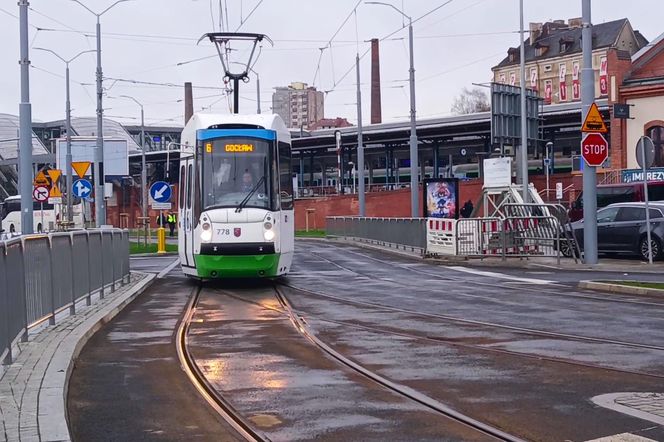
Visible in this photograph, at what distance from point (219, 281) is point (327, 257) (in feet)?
35.5

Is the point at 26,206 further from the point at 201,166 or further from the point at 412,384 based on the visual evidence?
the point at 412,384

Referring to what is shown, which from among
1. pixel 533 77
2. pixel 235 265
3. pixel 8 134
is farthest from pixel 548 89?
pixel 235 265

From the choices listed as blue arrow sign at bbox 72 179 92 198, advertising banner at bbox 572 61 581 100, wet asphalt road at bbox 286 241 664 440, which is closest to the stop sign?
wet asphalt road at bbox 286 241 664 440

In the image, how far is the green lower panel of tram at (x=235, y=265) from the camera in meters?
19.3

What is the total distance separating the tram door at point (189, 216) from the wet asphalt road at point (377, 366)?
6.26 ft

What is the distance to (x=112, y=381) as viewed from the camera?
9.16 metres

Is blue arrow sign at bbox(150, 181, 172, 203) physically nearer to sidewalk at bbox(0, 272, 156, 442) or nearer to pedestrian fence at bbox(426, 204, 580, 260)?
pedestrian fence at bbox(426, 204, 580, 260)

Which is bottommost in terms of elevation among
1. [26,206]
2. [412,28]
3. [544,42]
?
[26,206]

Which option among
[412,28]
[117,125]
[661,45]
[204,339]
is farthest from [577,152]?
[204,339]

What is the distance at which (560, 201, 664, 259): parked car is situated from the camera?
25641 mm

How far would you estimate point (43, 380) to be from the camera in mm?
8492

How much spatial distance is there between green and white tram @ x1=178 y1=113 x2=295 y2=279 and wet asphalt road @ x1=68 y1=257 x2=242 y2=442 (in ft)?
16.5

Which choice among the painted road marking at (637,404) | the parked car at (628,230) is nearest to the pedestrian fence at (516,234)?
the parked car at (628,230)

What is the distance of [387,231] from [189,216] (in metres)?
19.0
